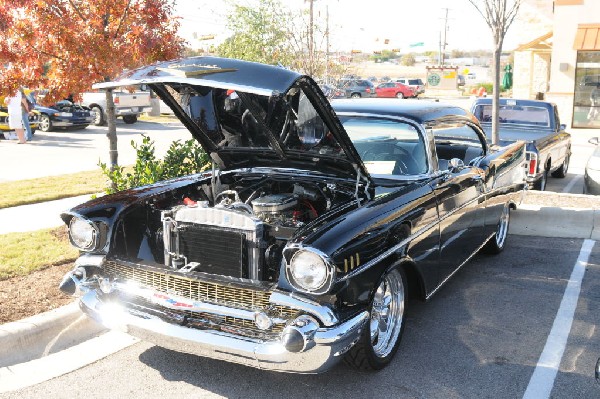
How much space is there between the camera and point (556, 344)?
4484mm

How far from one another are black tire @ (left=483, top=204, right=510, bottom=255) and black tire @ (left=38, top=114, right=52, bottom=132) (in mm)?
16682

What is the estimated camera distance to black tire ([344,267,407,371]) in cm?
380

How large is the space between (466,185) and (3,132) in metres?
16.0

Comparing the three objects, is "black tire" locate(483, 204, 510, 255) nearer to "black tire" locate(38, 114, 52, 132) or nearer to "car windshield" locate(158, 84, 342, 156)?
"car windshield" locate(158, 84, 342, 156)

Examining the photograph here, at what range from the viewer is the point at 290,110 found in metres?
4.36

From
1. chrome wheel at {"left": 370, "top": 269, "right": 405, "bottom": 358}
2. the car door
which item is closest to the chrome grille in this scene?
chrome wheel at {"left": 370, "top": 269, "right": 405, "bottom": 358}

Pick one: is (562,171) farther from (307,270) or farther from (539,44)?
(539,44)

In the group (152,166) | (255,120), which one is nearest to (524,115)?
(152,166)

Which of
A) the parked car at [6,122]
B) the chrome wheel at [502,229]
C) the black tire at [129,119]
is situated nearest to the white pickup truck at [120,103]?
the black tire at [129,119]

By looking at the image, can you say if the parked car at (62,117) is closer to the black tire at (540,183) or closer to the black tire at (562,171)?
the black tire at (562,171)

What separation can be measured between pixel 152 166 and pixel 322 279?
363 cm

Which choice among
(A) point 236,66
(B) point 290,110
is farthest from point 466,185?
(A) point 236,66

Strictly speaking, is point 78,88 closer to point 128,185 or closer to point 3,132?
point 128,185

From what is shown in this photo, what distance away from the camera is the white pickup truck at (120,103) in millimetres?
22234
